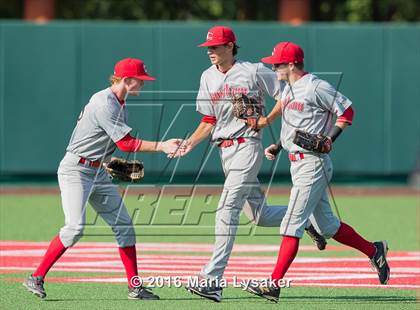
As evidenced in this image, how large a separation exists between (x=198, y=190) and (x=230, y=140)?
12.8 m

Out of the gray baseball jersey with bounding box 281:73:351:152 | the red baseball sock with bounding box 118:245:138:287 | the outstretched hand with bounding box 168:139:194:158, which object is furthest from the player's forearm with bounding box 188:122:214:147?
the red baseball sock with bounding box 118:245:138:287

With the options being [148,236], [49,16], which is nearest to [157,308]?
[148,236]

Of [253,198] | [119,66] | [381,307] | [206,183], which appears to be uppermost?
[119,66]

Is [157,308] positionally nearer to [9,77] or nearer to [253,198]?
[253,198]

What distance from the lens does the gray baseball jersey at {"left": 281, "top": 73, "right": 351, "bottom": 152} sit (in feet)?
32.0

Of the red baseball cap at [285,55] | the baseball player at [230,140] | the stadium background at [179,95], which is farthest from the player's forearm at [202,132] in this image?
the stadium background at [179,95]

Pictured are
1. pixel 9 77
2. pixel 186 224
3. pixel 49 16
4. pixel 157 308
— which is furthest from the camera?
pixel 49 16

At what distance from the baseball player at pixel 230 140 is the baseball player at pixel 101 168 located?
1.74ft

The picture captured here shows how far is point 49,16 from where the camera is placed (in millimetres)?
26047

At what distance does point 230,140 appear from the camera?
33.1 ft

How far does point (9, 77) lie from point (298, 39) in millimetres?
5996

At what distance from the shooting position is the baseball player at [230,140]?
32.6 ft

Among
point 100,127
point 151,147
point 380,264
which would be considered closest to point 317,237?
point 380,264

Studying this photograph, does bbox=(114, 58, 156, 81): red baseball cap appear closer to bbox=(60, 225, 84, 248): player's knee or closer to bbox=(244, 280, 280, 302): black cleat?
bbox=(60, 225, 84, 248): player's knee
